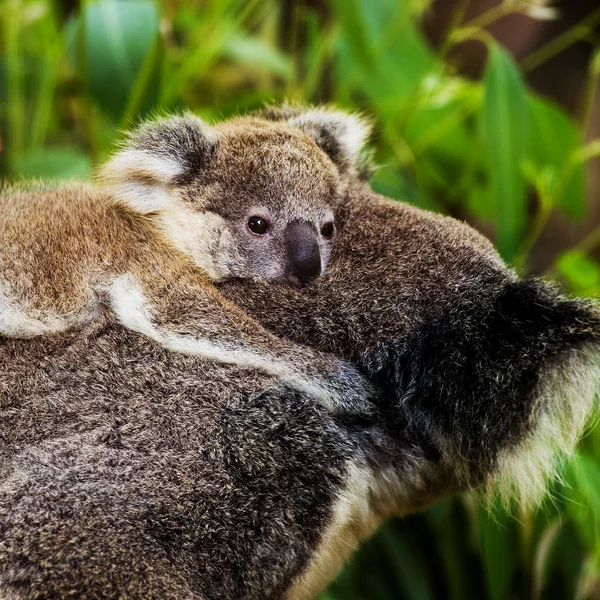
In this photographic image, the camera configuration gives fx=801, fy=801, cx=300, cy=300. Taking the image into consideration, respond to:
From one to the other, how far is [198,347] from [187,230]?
1.40 feet

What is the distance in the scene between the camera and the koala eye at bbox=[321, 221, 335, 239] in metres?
1.82

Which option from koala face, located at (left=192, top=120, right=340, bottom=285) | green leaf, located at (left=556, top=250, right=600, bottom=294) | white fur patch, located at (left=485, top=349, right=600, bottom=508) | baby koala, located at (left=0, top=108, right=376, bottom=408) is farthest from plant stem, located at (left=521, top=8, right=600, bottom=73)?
Answer: white fur patch, located at (left=485, top=349, right=600, bottom=508)

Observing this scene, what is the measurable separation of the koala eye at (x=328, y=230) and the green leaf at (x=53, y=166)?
1.03 meters

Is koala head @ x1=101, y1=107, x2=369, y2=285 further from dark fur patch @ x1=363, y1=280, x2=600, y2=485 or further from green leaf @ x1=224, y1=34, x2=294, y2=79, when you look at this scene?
green leaf @ x1=224, y1=34, x2=294, y2=79

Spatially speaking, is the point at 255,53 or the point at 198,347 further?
the point at 255,53

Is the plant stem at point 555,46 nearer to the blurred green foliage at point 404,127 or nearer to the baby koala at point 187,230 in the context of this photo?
the blurred green foliage at point 404,127

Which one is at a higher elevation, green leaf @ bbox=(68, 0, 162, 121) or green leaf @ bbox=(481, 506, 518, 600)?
green leaf @ bbox=(68, 0, 162, 121)

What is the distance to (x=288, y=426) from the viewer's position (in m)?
1.46

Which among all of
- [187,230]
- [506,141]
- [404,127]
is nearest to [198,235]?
[187,230]

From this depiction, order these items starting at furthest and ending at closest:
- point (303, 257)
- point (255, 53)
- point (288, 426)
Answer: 1. point (255, 53)
2. point (303, 257)
3. point (288, 426)

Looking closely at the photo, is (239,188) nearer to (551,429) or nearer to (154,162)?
(154,162)

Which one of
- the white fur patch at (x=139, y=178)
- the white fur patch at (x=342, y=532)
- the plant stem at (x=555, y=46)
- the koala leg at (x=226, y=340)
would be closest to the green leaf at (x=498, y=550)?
the white fur patch at (x=342, y=532)

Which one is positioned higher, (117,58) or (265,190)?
(265,190)

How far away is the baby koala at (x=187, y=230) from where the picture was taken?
1495 millimetres
